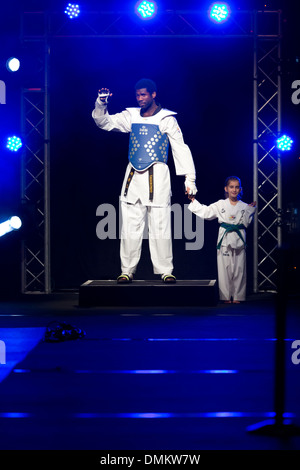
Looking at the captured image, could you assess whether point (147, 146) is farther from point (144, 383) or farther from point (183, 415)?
point (183, 415)

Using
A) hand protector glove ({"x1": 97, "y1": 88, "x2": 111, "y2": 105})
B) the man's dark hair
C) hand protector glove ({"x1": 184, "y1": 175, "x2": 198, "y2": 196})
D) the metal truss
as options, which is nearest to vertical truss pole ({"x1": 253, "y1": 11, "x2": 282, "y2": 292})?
the metal truss

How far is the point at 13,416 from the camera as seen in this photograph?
11.8ft

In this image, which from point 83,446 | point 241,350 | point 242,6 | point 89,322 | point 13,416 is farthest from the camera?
point 242,6

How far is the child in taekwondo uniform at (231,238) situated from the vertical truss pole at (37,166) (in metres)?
1.60

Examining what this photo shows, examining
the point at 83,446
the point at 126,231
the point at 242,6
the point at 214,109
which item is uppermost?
the point at 242,6

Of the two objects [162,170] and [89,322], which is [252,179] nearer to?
[162,170]

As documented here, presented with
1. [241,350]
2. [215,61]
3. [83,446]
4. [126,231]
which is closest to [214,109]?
[215,61]

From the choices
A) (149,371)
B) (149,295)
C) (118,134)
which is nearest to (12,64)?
(118,134)

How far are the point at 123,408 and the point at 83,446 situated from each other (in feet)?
2.07

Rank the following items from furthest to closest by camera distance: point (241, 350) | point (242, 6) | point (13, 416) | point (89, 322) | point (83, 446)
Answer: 1. point (242, 6)
2. point (89, 322)
3. point (241, 350)
4. point (13, 416)
5. point (83, 446)

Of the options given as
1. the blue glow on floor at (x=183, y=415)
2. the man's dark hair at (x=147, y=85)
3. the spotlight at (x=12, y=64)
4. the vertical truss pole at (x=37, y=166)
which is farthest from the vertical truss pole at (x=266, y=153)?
the blue glow on floor at (x=183, y=415)

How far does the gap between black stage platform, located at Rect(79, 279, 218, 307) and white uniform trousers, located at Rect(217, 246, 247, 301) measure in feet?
1.32

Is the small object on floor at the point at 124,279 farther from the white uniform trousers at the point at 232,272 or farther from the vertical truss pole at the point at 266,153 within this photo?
the vertical truss pole at the point at 266,153

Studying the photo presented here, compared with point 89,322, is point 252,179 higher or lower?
higher
